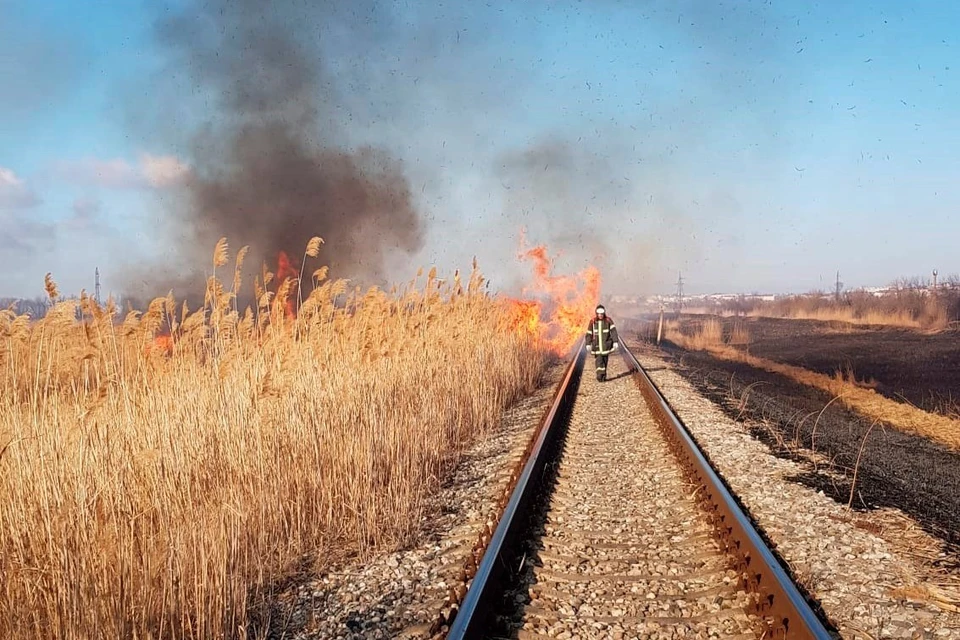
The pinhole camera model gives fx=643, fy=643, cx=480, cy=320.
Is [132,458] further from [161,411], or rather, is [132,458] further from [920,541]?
[920,541]

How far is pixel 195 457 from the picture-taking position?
4445mm

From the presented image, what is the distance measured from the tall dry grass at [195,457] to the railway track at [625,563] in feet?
3.45

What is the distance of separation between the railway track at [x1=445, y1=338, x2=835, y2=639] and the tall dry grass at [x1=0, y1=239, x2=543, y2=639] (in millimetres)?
1053

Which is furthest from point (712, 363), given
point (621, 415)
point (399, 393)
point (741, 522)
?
point (741, 522)

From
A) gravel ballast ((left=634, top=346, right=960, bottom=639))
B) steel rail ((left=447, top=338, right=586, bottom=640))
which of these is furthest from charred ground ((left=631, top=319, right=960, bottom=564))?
steel rail ((left=447, top=338, right=586, bottom=640))

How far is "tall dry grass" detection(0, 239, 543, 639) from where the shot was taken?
3.08 metres

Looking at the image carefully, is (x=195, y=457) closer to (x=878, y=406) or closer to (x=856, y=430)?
(x=856, y=430)

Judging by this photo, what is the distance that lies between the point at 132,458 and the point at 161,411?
0.66 meters

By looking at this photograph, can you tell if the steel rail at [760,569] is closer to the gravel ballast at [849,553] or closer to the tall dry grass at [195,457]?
the gravel ballast at [849,553]

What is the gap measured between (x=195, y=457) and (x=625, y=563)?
297cm

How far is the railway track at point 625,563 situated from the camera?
3180 mm

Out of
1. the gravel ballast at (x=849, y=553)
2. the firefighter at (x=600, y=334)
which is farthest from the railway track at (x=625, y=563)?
the firefighter at (x=600, y=334)

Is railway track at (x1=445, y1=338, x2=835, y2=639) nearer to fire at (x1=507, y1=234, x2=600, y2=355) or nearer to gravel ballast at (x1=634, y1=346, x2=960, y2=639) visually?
gravel ballast at (x1=634, y1=346, x2=960, y2=639)

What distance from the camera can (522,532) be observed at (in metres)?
4.50
